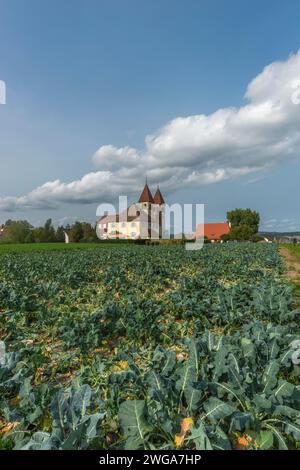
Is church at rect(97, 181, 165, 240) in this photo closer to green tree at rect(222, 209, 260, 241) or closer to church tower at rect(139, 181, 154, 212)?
church tower at rect(139, 181, 154, 212)

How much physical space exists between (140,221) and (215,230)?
2640 centimetres

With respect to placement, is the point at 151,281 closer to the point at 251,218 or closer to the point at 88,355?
the point at 88,355

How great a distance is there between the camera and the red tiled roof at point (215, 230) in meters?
103

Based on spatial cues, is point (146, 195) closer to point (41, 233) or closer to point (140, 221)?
point (140, 221)

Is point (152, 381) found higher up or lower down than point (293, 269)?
higher up

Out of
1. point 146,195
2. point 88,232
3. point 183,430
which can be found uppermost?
point 146,195

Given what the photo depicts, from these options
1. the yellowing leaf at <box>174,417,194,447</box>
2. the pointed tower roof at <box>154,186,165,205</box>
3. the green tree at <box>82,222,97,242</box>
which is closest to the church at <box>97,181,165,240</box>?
the pointed tower roof at <box>154,186,165,205</box>

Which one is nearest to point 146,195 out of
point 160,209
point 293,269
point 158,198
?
point 158,198

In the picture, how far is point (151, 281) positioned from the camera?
34.2 feet

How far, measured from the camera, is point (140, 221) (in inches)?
3760
